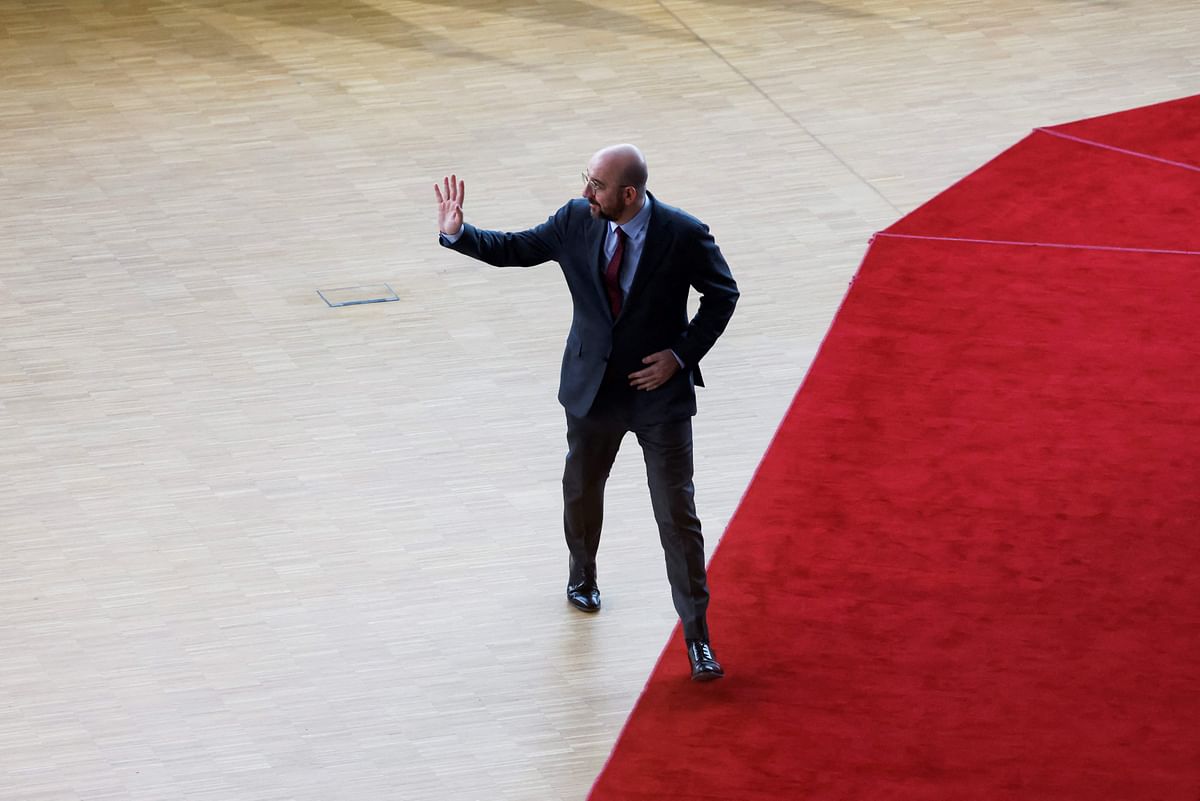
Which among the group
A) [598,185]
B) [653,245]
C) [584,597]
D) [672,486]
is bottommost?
[584,597]

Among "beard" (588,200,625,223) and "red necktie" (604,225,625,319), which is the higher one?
"beard" (588,200,625,223)

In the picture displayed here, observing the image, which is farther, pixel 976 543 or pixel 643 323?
pixel 976 543

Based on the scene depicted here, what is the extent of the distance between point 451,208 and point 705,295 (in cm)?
64

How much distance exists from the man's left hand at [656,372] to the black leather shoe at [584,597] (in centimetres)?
74

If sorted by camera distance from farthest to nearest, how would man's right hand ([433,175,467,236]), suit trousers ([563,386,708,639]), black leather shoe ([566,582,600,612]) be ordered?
black leather shoe ([566,582,600,612]) < suit trousers ([563,386,708,639]) < man's right hand ([433,175,467,236])

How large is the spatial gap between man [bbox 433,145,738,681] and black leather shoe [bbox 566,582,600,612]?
0.43m

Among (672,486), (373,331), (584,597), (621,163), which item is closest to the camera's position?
(621,163)

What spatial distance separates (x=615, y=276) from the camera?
4402mm

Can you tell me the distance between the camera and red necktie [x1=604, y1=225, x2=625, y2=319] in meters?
4.38

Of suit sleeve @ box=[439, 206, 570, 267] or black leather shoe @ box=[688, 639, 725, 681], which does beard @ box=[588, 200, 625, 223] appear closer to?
suit sleeve @ box=[439, 206, 570, 267]

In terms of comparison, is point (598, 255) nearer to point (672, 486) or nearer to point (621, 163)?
point (621, 163)

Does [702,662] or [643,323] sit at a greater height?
[643,323]

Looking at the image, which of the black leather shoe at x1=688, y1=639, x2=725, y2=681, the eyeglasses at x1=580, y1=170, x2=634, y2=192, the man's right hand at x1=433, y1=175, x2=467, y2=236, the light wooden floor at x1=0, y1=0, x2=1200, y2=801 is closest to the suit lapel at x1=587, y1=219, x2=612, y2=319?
the eyeglasses at x1=580, y1=170, x2=634, y2=192

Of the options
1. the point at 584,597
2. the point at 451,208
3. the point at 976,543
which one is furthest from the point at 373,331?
the point at 976,543
